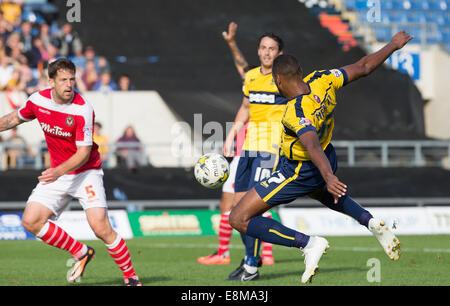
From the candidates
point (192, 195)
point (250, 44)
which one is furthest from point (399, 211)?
point (250, 44)

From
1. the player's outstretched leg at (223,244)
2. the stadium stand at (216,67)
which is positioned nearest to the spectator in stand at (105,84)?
the stadium stand at (216,67)

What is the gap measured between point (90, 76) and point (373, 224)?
43.1 feet

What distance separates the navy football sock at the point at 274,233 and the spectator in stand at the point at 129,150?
Answer: 30.6ft

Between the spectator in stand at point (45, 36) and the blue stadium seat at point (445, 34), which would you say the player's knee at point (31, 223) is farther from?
the blue stadium seat at point (445, 34)

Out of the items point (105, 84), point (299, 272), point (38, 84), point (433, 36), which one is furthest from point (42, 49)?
point (299, 272)

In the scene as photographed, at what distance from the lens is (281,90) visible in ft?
23.0

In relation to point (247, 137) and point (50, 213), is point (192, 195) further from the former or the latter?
point (50, 213)

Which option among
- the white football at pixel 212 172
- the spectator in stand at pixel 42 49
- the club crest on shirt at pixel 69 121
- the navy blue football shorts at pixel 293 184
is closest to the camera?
the navy blue football shorts at pixel 293 184

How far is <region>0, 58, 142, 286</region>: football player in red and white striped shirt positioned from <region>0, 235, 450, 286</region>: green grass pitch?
0.62 m

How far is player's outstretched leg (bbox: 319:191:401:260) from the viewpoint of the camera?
7043 mm

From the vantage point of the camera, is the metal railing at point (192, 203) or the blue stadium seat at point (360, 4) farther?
the blue stadium seat at point (360, 4)

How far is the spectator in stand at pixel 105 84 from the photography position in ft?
62.3

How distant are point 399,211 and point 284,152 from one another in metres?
9.09

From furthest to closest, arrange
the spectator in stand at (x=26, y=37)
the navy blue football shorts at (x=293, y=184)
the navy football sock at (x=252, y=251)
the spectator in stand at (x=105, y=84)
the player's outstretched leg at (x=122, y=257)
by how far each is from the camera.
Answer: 1. the spectator in stand at (x=26, y=37)
2. the spectator in stand at (x=105, y=84)
3. the navy football sock at (x=252, y=251)
4. the player's outstretched leg at (x=122, y=257)
5. the navy blue football shorts at (x=293, y=184)
